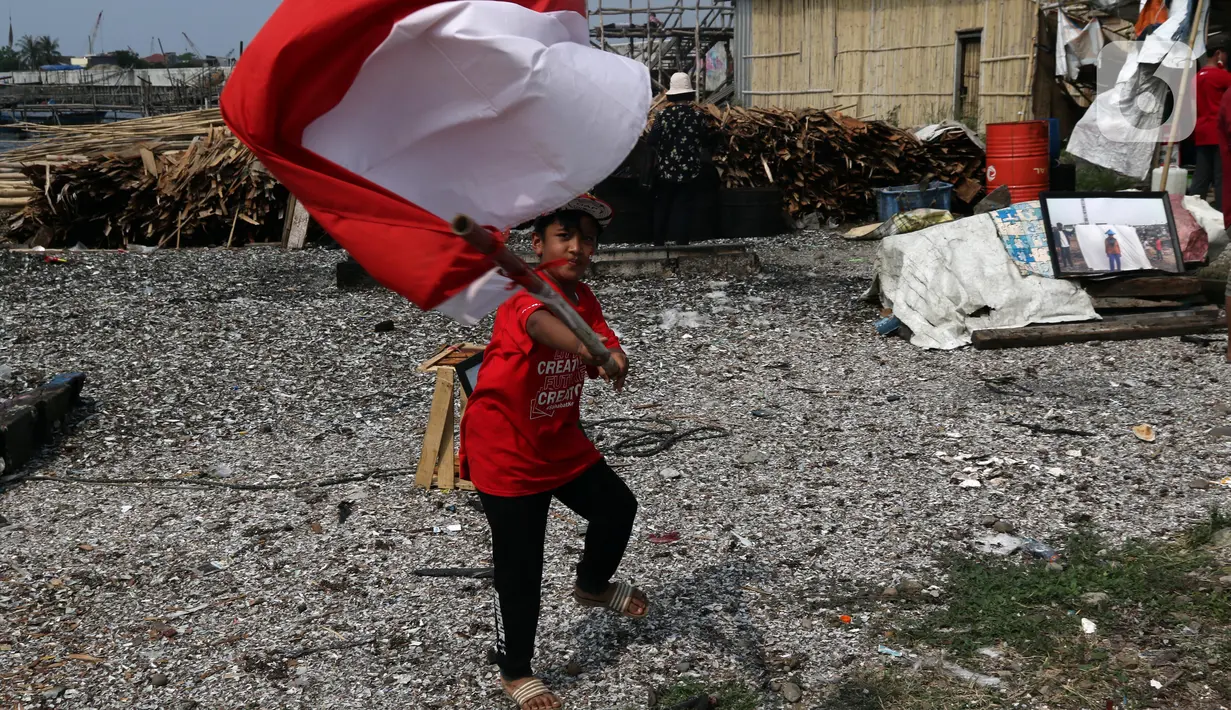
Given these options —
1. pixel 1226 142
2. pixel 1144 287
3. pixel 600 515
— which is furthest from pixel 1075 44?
pixel 600 515

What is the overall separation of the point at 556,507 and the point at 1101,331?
4.77 meters

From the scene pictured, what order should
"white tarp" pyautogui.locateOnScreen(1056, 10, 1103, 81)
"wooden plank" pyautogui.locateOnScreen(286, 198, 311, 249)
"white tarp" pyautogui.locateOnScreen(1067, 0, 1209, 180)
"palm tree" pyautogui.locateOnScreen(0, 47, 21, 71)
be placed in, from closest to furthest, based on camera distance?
"white tarp" pyautogui.locateOnScreen(1067, 0, 1209, 180), "wooden plank" pyautogui.locateOnScreen(286, 198, 311, 249), "white tarp" pyautogui.locateOnScreen(1056, 10, 1103, 81), "palm tree" pyautogui.locateOnScreen(0, 47, 21, 71)

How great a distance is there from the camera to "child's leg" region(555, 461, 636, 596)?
3.55m

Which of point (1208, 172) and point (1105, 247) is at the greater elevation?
Answer: point (1208, 172)

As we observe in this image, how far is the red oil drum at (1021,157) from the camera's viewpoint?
1354cm

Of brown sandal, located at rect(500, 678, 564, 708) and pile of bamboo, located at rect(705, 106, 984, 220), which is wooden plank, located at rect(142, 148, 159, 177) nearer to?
pile of bamboo, located at rect(705, 106, 984, 220)

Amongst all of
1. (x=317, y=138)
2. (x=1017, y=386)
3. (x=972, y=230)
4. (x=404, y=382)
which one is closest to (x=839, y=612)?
(x=317, y=138)

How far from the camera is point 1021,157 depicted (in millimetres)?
13609

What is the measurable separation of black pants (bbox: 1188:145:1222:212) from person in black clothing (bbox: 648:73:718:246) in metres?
5.32

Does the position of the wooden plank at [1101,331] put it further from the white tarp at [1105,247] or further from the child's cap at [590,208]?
the child's cap at [590,208]

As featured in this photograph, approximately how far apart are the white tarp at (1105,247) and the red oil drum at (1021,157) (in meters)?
4.84

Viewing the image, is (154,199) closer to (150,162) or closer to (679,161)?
(150,162)

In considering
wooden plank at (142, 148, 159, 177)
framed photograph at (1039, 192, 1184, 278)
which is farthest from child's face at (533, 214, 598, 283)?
wooden plank at (142, 148, 159, 177)

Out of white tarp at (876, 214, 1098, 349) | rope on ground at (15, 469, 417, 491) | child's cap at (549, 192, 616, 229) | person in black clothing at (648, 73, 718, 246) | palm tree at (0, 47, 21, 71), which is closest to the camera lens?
Answer: child's cap at (549, 192, 616, 229)
